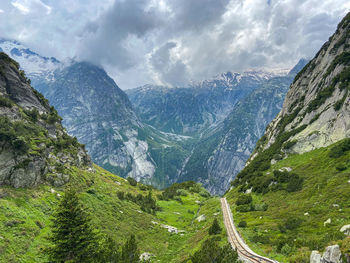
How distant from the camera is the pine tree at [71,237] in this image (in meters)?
19.0

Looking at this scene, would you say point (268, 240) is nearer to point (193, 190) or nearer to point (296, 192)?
point (296, 192)

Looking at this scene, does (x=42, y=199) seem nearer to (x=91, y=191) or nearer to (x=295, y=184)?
(x=91, y=191)

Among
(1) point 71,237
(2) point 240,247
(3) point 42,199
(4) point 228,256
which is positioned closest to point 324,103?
(2) point 240,247

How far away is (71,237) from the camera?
1958 cm

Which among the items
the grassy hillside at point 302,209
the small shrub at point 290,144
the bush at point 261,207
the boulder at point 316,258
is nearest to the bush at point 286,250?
the grassy hillside at point 302,209

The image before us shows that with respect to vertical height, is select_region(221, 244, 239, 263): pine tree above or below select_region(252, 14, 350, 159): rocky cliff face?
below

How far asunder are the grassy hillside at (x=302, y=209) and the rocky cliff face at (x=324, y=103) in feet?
28.9

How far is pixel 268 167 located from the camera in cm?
6869

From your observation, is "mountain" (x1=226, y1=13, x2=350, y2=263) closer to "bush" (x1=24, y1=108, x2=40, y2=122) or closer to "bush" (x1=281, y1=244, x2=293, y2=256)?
"bush" (x1=281, y1=244, x2=293, y2=256)

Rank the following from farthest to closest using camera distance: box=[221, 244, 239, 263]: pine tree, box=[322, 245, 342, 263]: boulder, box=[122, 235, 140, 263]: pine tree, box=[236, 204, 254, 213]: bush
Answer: box=[236, 204, 254, 213]: bush → box=[122, 235, 140, 263]: pine tree → box=[221, 244, 239, 263]: pine tree → box=[322, 245, 342, 263]: boulder

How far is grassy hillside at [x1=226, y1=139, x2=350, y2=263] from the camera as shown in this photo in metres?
22.2

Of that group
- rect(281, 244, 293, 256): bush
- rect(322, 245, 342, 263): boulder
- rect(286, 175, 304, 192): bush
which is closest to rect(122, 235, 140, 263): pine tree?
rect(281, 244, 293, 256): bush

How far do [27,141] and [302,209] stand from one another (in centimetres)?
5044

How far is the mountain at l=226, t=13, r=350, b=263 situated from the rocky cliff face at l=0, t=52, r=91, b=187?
3809 centimetres
